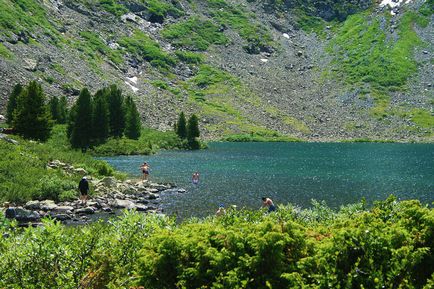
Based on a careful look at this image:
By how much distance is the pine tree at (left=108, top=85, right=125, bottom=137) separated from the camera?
103875 mm

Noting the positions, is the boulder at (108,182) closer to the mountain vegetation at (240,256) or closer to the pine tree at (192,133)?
the mountain vegetation at (240,256)

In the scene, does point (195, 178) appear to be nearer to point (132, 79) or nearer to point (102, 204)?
point (102, 204)

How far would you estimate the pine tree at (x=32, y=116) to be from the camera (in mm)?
67938

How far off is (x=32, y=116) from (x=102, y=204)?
36.1m

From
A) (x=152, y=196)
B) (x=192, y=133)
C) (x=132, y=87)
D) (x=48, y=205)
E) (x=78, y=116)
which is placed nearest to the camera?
(x=48, y=205)

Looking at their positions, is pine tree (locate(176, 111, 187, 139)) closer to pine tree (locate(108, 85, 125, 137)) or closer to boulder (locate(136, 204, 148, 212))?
pine tree (locate(108, 85, 125, 137))

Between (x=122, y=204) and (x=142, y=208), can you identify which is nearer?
(x=142, y=208)

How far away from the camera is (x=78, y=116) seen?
89.2 metres

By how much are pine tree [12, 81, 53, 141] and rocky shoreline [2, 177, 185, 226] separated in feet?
83.5

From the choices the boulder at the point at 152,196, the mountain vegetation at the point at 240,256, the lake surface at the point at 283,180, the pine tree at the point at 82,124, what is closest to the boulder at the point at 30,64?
the pine tree at the point at 82,124

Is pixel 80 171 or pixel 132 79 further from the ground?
pixel 132 79

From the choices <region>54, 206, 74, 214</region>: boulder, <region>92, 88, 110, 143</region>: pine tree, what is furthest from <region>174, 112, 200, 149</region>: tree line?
<region>54, 206, 74, 214</region>: boulder

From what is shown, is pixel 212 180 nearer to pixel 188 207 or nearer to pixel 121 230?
pixel 188 207

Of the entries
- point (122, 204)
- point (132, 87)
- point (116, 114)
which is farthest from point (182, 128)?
point (122, 204)
